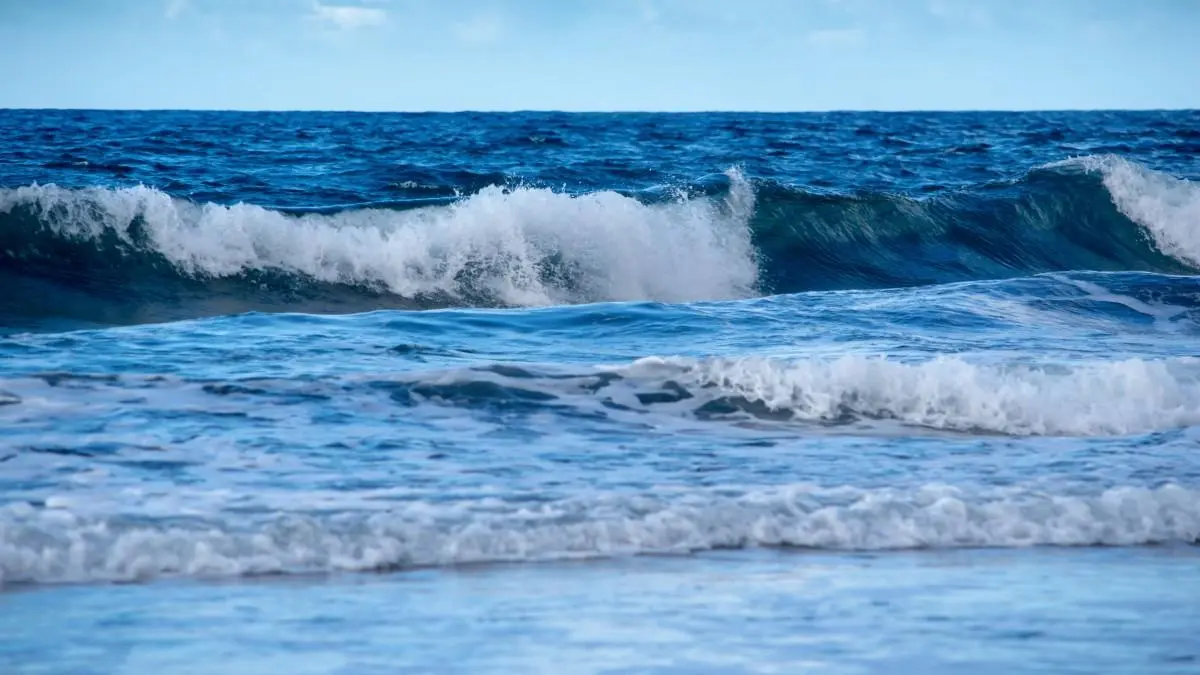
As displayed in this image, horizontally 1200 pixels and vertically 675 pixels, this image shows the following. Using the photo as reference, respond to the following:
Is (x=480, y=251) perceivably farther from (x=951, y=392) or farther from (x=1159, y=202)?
(x=1159, y=202)

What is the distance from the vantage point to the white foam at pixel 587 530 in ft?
12.8

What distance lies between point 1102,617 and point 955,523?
3.04 ft

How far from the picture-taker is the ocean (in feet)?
11.2

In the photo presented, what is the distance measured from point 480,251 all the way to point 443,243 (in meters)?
0.33

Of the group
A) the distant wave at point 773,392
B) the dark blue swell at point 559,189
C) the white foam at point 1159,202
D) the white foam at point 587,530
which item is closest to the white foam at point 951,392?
the distant wave at point 773,392

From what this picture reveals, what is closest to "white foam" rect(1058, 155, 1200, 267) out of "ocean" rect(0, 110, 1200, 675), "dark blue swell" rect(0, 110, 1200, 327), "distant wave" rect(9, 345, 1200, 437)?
"dark blue swell" rect(0, 110, 1200, 327)

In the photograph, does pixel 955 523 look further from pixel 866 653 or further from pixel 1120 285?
pixel 1120 285

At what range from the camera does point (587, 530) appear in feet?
13.9

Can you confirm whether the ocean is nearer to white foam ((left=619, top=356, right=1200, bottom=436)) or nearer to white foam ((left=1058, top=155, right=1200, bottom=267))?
white foam ((left=619, top=356, right=1200, bottom=436))

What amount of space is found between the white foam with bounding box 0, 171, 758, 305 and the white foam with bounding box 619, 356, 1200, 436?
459cm

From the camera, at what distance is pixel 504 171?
17.0m

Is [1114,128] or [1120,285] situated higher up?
[1114,128]

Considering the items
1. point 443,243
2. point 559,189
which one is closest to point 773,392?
point 443,243

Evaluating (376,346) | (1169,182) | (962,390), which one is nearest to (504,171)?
(1169,182)
